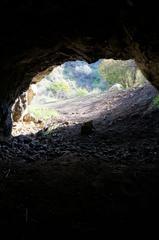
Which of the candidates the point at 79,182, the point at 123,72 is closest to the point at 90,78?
the point at 123,72

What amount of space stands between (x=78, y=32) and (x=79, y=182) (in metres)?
3.18

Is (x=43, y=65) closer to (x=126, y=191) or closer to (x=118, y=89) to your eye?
(x=126, y=191)

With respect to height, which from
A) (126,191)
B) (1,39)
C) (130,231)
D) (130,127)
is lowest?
(130,231)

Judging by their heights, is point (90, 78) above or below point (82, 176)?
above

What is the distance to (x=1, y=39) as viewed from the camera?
7160 millimetres

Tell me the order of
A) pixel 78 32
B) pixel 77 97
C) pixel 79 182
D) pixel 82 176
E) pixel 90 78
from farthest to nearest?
pixel 90 78, pixel 77 97, pixel 78 32, pixel 82 176, pixel 79 182

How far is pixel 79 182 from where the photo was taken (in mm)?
5773

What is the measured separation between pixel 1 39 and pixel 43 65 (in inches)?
114

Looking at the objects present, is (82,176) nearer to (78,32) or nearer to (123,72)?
(78,32)

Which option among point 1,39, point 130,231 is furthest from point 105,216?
point 1,39

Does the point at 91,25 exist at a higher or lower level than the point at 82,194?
higher

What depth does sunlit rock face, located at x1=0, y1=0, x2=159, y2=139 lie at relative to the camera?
616 cm

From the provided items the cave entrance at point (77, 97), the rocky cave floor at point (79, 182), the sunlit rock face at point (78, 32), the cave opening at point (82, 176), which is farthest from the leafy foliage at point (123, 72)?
the sunlit rock face at point (78, 32)

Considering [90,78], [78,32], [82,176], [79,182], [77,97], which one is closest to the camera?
[79,182]
